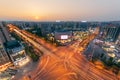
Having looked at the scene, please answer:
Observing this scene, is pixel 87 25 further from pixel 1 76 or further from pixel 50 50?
pixel 1 76

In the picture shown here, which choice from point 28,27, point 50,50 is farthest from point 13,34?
point 50,50

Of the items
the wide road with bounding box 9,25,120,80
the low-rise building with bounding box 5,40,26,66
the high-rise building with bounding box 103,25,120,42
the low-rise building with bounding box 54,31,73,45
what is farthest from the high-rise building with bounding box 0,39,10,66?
the high-rise building with bounding box 103,25,120,42

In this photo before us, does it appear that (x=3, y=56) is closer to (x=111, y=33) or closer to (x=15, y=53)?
(x=15, y=53)

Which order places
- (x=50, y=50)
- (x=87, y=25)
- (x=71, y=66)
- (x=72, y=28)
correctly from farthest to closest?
(x=87, y=25) < (x=72, y=28) < (x=50, y=50) < (x=71, y=66)

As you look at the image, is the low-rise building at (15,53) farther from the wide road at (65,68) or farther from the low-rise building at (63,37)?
the low-rise building at (63,37)

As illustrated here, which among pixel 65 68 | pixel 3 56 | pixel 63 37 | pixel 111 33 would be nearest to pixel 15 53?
pixel 3 56

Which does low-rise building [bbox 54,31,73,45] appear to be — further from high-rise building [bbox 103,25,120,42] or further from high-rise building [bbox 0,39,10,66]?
high-rise building [bbox 0,39,10,66]

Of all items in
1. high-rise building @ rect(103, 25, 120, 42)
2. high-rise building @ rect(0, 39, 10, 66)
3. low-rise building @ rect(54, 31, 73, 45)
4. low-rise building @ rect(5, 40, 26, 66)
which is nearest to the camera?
high-rise building @ rect(0, 39, 10, 66)

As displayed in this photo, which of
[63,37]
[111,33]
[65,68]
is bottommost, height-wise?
[65,68]
